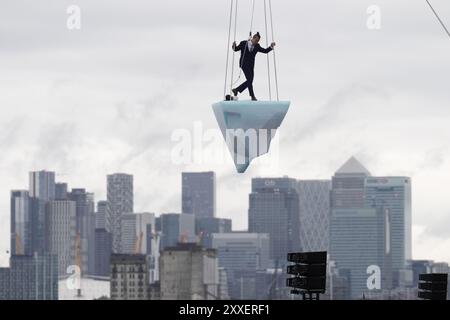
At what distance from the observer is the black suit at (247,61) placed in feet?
145

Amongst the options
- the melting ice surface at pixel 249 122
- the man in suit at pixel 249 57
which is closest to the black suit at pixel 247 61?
the man in suit at pixel 249 57

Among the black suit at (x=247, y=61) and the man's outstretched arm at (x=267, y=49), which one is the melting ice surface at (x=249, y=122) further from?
the man's outstretched arm at (x=267, y=49)

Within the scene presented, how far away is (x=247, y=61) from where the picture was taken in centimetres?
4453

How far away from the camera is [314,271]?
128ft

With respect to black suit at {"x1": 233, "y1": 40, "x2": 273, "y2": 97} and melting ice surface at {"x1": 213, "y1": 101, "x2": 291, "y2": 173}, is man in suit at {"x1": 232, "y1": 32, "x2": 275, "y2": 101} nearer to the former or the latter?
black suit at {"x1": 233, "y1": 40, "x2": 273, "y2": 97}

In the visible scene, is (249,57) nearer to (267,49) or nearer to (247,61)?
(247,61)

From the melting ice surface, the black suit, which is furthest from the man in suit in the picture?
the melting ice surface

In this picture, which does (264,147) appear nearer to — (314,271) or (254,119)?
(254,119)

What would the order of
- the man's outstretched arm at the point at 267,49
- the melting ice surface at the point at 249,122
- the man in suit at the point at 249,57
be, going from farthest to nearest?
1. the man in suit at the point at 249,57
2. the melting ice surface at the point at 249,122
3. the man's outstretched arm at the point at 267,49

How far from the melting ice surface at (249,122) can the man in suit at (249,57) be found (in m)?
0.49
